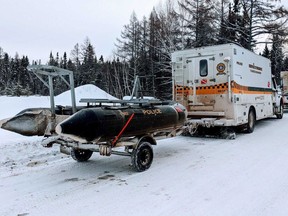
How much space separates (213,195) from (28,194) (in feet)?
9.40

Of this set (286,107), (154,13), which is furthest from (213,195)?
(154,13)

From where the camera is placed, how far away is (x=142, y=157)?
226 inches

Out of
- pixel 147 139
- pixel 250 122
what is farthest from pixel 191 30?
pixel 147 139

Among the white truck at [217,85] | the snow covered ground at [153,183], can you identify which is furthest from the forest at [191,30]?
the snow covered ground at [153,183]

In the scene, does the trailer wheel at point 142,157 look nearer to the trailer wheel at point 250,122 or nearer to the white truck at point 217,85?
the white truck at point 217,85

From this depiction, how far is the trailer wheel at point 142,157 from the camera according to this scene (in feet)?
18.1

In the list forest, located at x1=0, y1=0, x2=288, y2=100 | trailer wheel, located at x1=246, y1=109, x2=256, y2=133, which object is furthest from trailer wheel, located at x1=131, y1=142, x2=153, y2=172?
forest, located at x1=0, y1=0, x2=288, y2=100

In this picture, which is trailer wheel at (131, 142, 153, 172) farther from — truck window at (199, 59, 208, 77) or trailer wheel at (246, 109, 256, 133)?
trailer wheel at (246, 109, 256, 133)

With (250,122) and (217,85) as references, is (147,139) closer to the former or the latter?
(217,85)

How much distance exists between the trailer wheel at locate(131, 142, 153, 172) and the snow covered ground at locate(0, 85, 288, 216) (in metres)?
0.14

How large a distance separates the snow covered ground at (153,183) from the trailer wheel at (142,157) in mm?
135

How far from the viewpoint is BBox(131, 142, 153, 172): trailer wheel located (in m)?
5.51

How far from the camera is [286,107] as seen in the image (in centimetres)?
1933

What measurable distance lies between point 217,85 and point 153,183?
5254 mm
